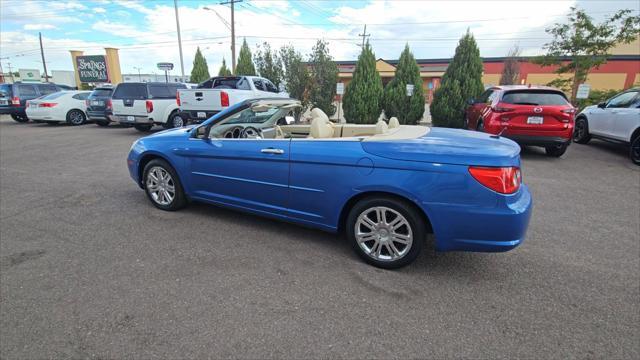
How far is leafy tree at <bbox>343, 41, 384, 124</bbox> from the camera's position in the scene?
14.6 metres

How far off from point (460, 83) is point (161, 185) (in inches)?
480

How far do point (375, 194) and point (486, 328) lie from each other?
1.29 meters

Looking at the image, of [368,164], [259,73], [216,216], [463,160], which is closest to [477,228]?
[463,160]

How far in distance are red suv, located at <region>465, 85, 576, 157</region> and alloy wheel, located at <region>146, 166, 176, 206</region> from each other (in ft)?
21.1

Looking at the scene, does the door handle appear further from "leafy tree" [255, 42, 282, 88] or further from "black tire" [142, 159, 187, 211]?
"leafy tree" [255, 42, 282, 88]

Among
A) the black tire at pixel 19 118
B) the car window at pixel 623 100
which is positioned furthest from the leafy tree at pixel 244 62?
the car window at pixel 623 100

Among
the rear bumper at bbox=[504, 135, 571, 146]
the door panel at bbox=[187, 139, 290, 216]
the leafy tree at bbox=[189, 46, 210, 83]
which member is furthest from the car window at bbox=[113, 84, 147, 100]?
the leafy tree at bbox=[189, 46, 210, 83]

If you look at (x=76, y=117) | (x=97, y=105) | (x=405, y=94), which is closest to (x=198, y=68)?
(x=76, y=117)

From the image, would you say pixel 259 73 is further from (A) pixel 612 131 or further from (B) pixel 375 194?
(B) pixel 375 194

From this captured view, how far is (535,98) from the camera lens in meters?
7.30

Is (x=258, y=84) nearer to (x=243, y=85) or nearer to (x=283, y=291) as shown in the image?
(x=243, y=85)

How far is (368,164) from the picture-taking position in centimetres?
291

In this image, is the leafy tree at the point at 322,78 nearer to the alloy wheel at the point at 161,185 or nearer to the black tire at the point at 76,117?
the black tire at the point at 76,117

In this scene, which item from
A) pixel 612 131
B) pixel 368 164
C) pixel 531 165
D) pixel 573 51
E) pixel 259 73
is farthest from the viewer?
pixel 259 73
